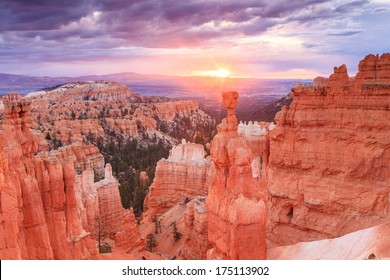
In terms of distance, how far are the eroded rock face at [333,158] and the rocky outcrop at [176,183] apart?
813 centimetres

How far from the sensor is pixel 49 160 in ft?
27.0

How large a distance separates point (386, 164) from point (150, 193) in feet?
42.3

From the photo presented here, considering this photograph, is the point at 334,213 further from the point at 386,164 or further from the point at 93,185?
the point at 93,185

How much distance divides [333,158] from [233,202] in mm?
4677

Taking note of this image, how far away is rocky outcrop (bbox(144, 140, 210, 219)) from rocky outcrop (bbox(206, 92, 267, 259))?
11977 mm

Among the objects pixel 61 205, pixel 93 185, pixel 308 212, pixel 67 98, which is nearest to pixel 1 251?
pixel 61 205

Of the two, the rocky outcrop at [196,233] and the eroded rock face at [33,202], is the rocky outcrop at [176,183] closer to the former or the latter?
the rocky outcrop at [196,233]

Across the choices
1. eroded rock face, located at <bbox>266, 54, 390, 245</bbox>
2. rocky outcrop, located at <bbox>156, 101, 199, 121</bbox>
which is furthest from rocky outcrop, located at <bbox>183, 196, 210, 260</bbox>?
rocky outcrop, located at <bbox>156, 101, 199, 121</bbox>

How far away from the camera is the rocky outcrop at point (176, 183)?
20.1 m

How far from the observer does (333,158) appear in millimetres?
10945

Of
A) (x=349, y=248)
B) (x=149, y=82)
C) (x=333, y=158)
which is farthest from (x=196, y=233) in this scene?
(x=349, y=248)

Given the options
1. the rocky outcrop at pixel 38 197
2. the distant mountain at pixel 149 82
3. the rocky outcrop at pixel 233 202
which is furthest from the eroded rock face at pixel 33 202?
the rocky outcrop at pixel 233 202
